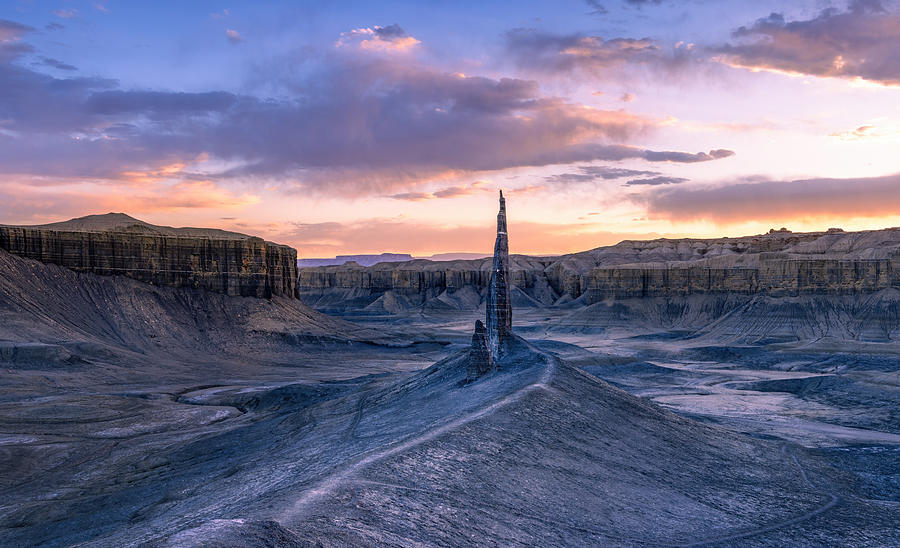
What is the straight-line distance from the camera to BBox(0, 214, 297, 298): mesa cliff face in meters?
59.4

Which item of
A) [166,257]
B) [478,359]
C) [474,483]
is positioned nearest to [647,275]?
[166,257]

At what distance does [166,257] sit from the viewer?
65125 mm

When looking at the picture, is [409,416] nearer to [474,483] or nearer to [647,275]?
[474,483]

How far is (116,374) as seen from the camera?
4628cm

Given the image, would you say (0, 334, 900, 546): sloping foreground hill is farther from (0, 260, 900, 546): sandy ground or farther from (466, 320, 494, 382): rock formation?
(466, 320, 494, 382): rock formation

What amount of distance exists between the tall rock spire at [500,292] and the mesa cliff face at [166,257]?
44794 mm

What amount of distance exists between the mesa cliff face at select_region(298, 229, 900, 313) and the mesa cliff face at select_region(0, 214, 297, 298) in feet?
163

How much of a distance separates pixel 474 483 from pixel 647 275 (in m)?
87.1

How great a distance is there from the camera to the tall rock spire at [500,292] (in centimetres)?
2823

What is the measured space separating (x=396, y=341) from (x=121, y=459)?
4692 centimetres

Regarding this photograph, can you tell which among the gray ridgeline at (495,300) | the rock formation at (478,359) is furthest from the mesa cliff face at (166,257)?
the rock formation at (478,359)

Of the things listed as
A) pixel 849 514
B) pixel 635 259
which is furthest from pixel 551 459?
pixel 635 259

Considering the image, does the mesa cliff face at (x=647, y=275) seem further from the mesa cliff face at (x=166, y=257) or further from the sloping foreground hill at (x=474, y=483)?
the sloping foreground hill at (x=474, y=483)

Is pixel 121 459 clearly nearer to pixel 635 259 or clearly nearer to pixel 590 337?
pixel 590 337
